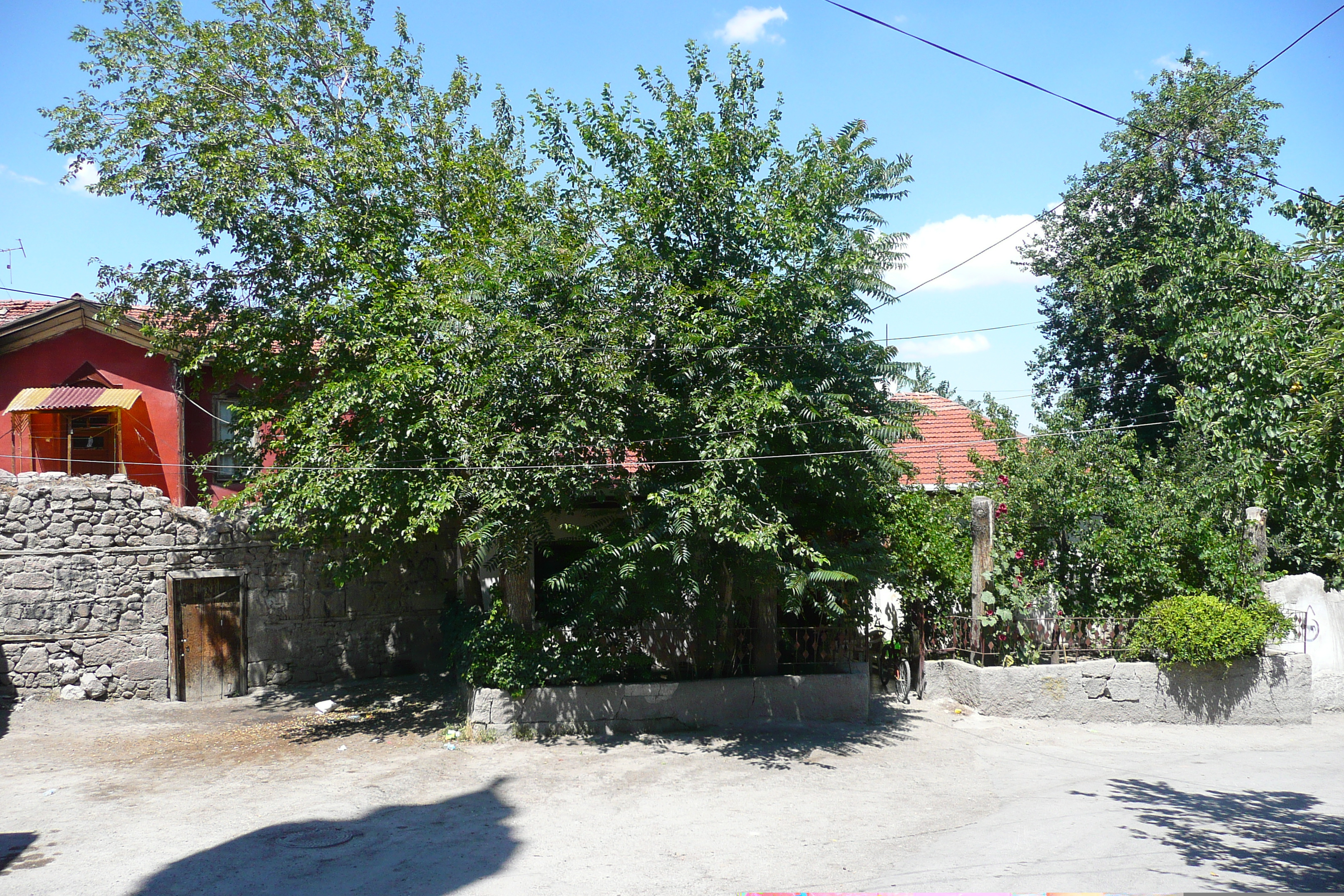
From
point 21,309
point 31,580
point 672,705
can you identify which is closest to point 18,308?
point 21,309

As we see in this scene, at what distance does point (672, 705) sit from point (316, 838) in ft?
16.1

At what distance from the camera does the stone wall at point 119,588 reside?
1281 centimetres

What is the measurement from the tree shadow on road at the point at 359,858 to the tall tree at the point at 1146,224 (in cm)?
1501

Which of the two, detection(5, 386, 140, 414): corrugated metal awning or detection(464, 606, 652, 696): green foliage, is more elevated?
detection(5, 386, 140, 414): corrugated metal awning

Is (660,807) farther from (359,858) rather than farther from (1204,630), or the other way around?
(1204,630)

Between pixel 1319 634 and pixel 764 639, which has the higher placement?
pixel 764 639

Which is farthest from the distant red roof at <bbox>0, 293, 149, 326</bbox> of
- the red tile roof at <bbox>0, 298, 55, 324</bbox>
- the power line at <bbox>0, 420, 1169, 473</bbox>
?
the power line at <bbox>0, 420, 1169, 473</bbox>

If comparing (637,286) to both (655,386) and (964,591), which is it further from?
(964,591)

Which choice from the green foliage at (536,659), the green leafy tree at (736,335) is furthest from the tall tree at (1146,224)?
the green foliage at (536,659)

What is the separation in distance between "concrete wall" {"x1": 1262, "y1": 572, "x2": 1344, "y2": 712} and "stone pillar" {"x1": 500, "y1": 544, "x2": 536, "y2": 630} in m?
10.5

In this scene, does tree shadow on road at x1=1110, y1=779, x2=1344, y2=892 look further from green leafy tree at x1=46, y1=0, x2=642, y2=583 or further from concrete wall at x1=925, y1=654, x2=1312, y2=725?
green leafy tree at x1=46, y1=0, x2=642, y2=583

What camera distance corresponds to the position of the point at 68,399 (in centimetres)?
1655

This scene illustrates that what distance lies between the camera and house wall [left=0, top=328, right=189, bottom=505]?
17203 millimetres

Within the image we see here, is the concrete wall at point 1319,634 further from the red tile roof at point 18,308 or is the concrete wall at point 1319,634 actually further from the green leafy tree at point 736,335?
the red tile roof at point 18,308
